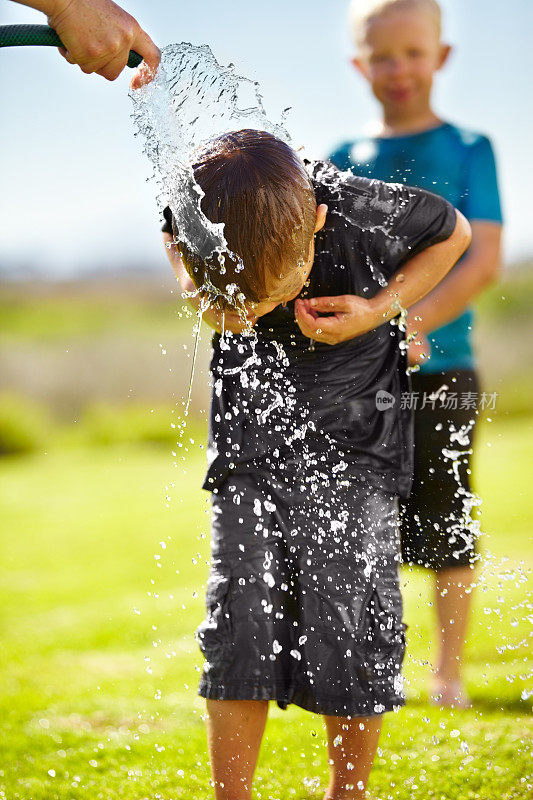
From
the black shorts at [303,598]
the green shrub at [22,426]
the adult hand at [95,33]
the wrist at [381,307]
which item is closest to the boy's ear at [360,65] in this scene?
the adult hand at [95,33]

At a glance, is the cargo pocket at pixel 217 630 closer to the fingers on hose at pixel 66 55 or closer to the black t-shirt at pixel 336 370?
the black t-shirt at pixel 336 370

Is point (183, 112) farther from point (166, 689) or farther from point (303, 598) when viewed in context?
point (166, 689)

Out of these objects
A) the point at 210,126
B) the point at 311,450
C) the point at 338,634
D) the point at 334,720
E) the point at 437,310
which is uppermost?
the point at 210,126

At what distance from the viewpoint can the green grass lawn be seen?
2.07 meters

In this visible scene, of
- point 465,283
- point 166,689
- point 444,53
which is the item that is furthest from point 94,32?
point 166,689

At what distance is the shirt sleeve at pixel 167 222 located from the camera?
186 cm

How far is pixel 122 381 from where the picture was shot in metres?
9.21

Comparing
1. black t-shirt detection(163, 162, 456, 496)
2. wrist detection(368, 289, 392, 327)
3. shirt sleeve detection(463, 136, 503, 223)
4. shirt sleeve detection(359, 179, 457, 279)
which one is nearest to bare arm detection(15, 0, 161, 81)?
black t-shirt detection(163, 162, 456, 496)

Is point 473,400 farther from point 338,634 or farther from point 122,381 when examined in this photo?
point 122,381

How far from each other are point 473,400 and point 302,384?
67 centimetres

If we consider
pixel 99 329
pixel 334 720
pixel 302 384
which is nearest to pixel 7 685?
pixel 334 720

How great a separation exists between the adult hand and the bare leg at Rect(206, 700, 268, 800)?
126cm

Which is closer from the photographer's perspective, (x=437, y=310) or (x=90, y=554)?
(x=437, y=310)

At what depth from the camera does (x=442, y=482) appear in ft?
7.00
